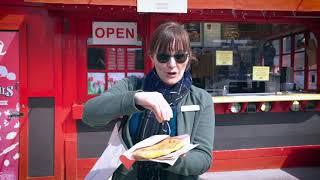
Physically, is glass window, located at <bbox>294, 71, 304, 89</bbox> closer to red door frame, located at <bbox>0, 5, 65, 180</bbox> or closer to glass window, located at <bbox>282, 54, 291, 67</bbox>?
glass window, located at <bbox>282, 54, 291, 67</bbox>

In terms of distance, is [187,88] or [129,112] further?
[187,88]

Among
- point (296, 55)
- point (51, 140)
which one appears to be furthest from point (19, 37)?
point (296, 55)

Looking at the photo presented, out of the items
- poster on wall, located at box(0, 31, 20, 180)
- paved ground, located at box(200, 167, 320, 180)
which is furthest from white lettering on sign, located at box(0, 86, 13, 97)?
paved ground, located at box(200, 167, 320, 180)

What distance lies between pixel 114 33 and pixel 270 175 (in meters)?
2.90

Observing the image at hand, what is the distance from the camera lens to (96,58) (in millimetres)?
4938

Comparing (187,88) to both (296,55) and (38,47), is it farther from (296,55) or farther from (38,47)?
(296,55)

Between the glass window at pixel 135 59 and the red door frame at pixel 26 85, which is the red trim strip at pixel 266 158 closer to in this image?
the glass window at pixel 135 59

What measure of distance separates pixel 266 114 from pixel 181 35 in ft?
14.0

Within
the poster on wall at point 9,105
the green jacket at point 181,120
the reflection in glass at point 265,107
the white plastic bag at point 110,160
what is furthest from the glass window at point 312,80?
the white plastic bag at point 110,160

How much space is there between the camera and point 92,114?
1449 millimetres

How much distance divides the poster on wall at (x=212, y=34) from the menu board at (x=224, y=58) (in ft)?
0.44

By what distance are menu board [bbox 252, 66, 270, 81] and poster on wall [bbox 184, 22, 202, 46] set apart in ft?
3.03

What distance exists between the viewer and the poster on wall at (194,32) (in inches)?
203

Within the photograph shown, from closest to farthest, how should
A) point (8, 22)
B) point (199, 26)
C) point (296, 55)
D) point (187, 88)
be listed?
point (187, 88) → point (8, 22) → point (199, 26) → point (296, 55)
